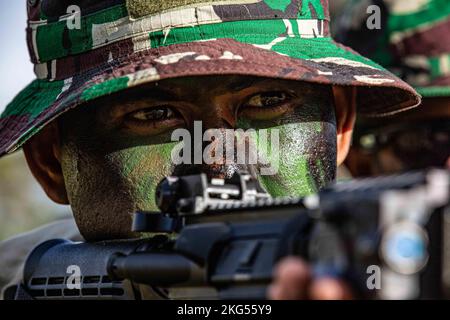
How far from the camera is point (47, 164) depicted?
416 cm

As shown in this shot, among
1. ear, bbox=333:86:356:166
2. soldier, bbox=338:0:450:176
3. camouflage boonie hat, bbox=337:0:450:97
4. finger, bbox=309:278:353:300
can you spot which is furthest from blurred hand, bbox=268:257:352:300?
camouflage boonie hat, bbox=337:0:450:97

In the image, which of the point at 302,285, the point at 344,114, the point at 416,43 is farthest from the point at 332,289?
the point at 416,43

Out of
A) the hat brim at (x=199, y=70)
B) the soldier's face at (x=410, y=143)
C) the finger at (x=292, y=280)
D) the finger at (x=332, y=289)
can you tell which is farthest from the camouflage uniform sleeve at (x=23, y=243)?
the finger at (x=332, y=289)

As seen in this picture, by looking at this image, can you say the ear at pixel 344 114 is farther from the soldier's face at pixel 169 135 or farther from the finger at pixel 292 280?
the finger at pixel 292 280

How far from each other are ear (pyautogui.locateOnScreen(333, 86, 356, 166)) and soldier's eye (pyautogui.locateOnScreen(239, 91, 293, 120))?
50cm

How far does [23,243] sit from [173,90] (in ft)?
5.79

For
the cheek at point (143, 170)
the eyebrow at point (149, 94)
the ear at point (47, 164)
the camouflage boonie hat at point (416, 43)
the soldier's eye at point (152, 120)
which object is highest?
the eyebrow at point (149, 94)

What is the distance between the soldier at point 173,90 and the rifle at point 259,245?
0.31m

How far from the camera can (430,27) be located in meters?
6.84

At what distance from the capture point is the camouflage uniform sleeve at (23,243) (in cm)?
491

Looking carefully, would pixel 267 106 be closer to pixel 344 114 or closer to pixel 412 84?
pixel 344 114

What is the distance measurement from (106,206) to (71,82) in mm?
505

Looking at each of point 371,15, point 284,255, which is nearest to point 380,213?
point 284,255

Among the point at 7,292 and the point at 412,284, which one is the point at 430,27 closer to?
the point at 7,292
